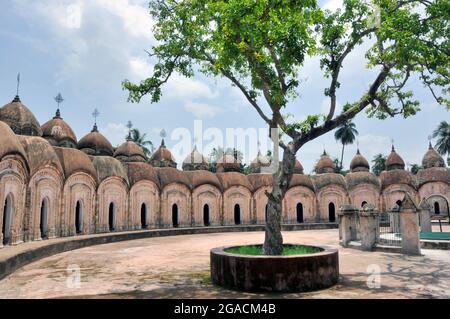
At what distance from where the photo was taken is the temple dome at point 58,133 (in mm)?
25570

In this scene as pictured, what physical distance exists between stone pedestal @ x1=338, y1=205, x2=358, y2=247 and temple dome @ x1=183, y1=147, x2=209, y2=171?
20.9 metres

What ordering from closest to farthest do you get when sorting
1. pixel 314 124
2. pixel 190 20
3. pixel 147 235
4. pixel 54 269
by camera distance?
pixel 314 124 < pixel 190 20 < pixel 54 269 < pixel 147 235

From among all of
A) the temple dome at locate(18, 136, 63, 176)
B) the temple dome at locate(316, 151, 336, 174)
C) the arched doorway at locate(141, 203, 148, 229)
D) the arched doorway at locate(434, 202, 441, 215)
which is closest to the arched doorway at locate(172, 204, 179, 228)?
the arched doorway at locate(141, 203, 148, 229)

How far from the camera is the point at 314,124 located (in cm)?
954

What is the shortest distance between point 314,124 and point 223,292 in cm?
484

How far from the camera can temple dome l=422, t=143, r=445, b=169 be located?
34.2m

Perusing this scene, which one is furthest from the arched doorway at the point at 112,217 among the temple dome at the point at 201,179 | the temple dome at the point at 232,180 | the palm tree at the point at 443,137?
the palm tree at the point at 443,137

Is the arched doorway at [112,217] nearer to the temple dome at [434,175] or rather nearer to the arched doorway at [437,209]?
the temple dome at [434,175]

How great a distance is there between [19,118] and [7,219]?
740cm

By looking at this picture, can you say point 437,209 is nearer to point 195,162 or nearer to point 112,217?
point 195,162

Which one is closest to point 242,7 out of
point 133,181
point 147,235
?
point 147,235

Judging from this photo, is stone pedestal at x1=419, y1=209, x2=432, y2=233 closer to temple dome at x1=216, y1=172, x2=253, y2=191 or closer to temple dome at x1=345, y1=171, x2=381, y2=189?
temple dome at x1=345, y1=171, x2=381, y2=189

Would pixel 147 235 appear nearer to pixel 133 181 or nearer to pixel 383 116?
pixel 133 181

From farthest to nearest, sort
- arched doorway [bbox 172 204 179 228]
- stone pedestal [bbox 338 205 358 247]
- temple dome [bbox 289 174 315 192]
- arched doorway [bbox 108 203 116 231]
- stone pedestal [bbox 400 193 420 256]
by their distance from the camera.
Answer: temple dome [bbox 289 174 315 192]
arched doorway [bbox 172 204 179 228]
arched doorway [bbox 108 203 116 231]
stone pedestal [bbox 338 205 358 247]
stone pedestal [bbox 400 193 420 256]
